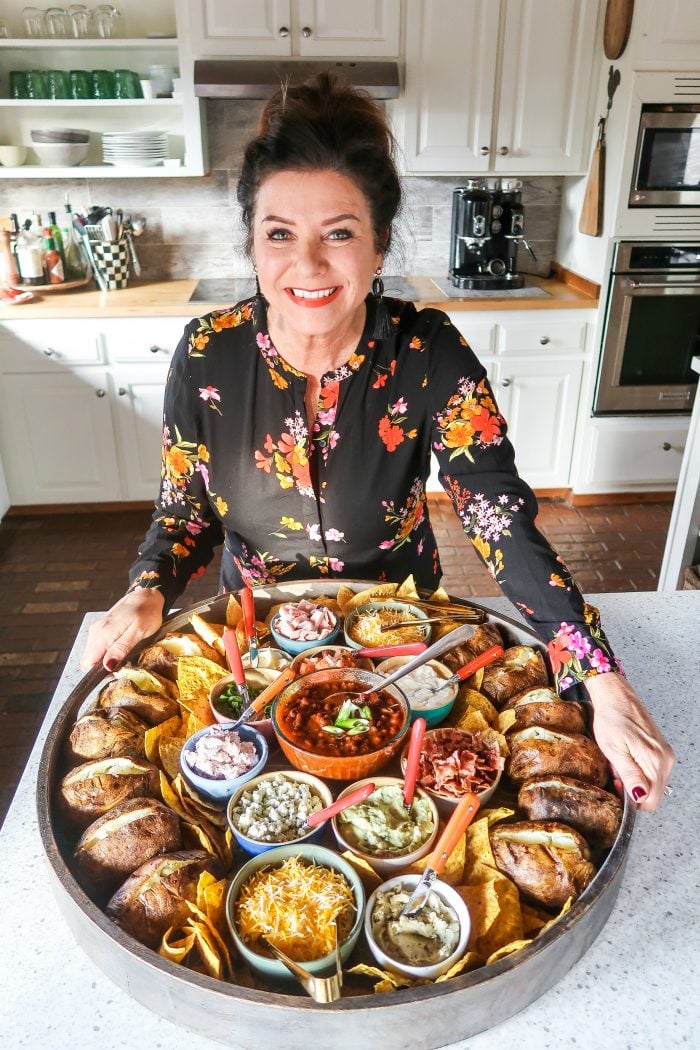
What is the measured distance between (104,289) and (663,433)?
108 inches

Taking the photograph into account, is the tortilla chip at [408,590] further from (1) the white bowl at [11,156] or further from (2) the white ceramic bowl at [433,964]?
(1) the white bowl at [11,156]

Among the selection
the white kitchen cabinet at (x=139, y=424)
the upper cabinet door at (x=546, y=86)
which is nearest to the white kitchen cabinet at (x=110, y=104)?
the white kitchen cabinet at (x=139, y=424)

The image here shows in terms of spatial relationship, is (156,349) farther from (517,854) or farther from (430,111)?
(517,854)

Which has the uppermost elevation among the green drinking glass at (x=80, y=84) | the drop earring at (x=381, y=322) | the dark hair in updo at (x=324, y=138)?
the green drinking glass at (x=80, y=84)

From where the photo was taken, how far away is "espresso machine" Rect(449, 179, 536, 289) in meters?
3.60

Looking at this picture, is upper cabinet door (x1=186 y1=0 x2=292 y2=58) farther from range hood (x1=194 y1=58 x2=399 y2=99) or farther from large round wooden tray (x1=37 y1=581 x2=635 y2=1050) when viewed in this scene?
large round wooden tray (x1=37 y1=581 x2=635 y2=1050)

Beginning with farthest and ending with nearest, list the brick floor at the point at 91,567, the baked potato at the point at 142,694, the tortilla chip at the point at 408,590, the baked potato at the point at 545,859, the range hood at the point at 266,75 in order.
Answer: the range hood at the point at 266,75
the brick floor at the point at 91,567
the tortilla chip at the point at 408,590
the baked potato at the point at 142,694
the baked potato at the point at 545,859

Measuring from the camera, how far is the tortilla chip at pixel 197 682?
3.64ft

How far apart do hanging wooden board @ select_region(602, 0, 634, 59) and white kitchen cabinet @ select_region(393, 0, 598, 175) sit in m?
0.08

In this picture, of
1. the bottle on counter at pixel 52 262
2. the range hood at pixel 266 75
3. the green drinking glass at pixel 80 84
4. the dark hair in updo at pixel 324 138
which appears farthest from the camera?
the bottle on counter at pixel 52 262

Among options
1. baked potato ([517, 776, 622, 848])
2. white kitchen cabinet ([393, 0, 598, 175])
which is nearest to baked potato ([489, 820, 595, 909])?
baked potato ([517, 776, 622, 848])

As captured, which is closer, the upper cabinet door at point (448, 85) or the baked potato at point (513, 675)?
the baked potato at point (513, 675)

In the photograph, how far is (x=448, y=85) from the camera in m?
3.37

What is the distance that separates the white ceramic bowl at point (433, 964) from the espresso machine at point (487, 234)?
3238 millimetres
